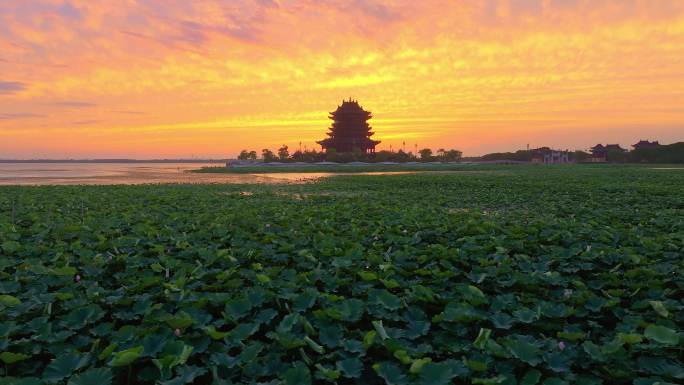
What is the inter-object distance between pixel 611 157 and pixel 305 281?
69926 mm

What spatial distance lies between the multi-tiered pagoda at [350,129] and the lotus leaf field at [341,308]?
200 ft

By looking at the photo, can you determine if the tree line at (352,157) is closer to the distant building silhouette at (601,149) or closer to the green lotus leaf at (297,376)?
the distant building silhouette at (601,149)

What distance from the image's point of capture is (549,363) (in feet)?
6.83

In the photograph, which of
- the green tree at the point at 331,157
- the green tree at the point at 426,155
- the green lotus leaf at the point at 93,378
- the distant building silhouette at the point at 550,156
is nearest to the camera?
the green lotus leaf at the point at 93,378

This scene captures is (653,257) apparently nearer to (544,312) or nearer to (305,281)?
(544,312)

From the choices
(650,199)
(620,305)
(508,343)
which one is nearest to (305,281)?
(508,343)

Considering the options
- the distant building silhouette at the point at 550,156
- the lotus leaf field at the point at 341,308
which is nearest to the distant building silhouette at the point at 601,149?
the distant building silhouette at the point at 550,156

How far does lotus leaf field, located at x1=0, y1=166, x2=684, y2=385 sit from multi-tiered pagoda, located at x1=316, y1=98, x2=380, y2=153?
61.1 metres

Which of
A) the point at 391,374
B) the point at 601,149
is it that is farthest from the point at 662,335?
the point at 601,149

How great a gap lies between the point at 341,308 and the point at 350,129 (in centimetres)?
6412

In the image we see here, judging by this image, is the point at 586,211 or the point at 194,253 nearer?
the point at 194,253

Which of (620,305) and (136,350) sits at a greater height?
(136,350)

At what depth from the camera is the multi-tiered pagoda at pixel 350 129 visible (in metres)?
65.7

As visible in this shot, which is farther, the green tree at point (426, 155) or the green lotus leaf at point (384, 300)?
the green tree at point (426, 155)
